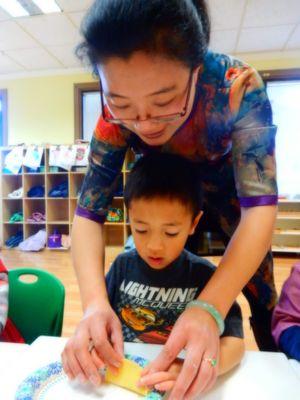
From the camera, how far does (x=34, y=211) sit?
4238 mm

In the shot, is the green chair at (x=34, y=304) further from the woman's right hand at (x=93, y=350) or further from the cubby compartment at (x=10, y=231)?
the cubby compartment at (x=10, y=231)

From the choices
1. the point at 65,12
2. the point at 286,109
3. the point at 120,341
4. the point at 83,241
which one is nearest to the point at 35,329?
the point at 83,241

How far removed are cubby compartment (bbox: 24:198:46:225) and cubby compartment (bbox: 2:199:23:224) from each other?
0.75 ft

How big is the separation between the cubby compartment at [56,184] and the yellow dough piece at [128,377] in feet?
11.5

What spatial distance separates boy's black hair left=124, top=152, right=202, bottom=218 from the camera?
76 cm

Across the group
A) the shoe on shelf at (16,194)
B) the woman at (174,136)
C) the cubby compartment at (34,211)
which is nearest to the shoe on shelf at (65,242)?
the cubby compartment at (34,211)

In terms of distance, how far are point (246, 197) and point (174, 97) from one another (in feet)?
0.78

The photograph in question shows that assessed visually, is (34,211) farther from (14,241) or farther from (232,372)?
(232,372)

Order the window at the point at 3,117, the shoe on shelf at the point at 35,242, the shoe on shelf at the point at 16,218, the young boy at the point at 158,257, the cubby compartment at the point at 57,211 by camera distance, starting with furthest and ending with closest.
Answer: the window at the point at 3,117, the shoe on shelf at the point at 16,218, the cubby compartment at the point at 57,211, the shoe on shelf at the point at 35,242, the young boy at the point at 158,257

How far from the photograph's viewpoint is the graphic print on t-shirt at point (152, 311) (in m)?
0.82

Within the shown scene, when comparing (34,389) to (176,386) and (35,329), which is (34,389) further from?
(35,329)

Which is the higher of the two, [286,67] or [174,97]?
[286,67]

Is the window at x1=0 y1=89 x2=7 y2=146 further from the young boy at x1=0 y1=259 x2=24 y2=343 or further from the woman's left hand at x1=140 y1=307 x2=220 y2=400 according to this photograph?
the woman's left hand at x1=140 y1=307 x2=220 y2=400

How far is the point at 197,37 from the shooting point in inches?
21.6
